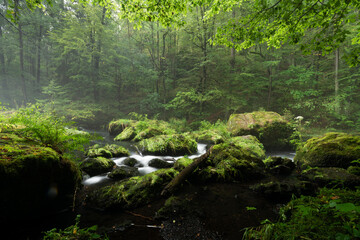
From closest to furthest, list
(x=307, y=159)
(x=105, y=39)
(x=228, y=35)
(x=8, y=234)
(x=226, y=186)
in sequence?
(x=8, y=234)
(x=228, y=35)
(x=226, y=186)
(x=307, y=159)
(x=105, y=39)

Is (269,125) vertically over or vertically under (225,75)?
under

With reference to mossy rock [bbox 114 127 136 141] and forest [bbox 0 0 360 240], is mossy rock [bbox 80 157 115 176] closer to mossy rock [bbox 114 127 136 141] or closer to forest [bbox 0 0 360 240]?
forest [bbox 0 0 360 240]

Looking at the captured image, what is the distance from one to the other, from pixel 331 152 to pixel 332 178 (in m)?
1.94

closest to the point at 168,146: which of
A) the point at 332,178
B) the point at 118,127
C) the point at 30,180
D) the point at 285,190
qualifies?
the point at 285,190

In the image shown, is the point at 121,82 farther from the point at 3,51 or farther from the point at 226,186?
the point at 226,186

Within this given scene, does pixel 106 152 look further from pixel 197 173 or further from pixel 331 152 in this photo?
pixel 331 152

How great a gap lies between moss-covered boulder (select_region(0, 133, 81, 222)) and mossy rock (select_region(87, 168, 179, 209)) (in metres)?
0.67

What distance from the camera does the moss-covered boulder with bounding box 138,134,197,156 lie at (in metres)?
8.17

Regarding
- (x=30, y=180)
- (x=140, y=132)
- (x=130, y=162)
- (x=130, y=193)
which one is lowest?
(x=130, y=162)

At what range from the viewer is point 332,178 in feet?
13.2

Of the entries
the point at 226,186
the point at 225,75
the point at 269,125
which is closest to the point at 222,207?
the point at 226,186

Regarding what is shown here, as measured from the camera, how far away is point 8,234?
2506mm

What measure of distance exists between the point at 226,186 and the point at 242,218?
137 centimetres

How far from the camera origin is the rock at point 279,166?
5336mm
